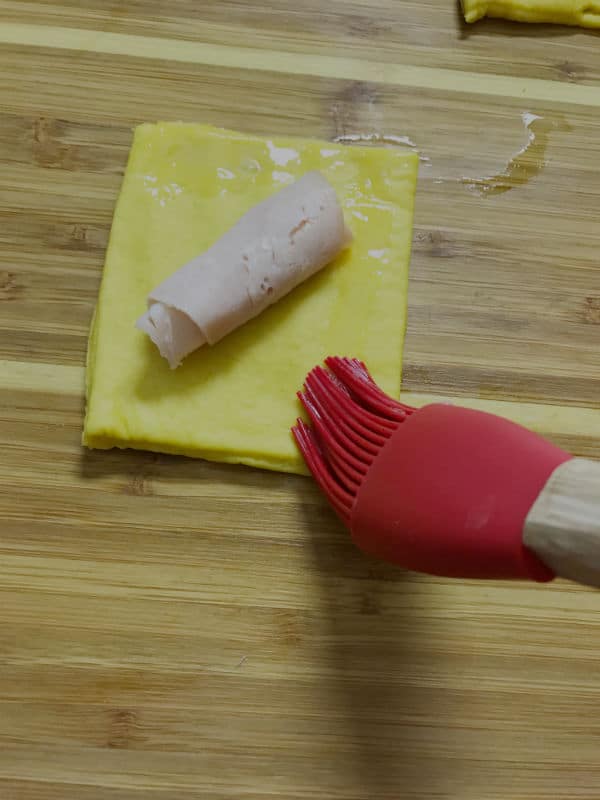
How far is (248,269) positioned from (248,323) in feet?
0.36

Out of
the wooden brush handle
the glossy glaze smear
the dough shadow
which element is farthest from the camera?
the glossy glaze smear

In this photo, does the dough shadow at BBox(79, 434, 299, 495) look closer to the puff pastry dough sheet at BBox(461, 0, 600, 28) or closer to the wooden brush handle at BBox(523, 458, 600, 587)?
the wooden brush handle at BBox(523, 458, 600, 587)

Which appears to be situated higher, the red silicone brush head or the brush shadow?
the red silicone brush head

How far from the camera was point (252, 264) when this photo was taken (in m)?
1.20

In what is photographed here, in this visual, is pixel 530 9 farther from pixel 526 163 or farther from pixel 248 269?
pixel 248 269

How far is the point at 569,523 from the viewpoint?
839 mm

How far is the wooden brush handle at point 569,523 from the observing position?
2.71ft

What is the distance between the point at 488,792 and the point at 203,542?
0.58 m

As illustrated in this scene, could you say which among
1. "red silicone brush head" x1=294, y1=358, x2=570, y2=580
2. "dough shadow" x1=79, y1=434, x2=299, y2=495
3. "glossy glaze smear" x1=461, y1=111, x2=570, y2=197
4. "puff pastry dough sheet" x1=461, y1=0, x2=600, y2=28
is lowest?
"dough shadow" x1=79, y1=434, x2=299, y2=495

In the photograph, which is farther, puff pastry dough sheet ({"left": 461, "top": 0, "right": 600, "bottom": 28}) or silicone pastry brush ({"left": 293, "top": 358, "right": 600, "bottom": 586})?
puff pastry dough sheet ({"left": 461, "top": 0, "right": 600, "bottom": 28})

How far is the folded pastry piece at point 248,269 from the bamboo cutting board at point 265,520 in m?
0.19

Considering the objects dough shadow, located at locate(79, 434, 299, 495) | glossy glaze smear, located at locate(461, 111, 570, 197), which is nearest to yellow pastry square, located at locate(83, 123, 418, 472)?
dough shadow, located at locate(79, 434, 299, 495)

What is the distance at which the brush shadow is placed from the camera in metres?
1.17

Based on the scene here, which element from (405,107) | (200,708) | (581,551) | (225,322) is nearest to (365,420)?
(225,322)
